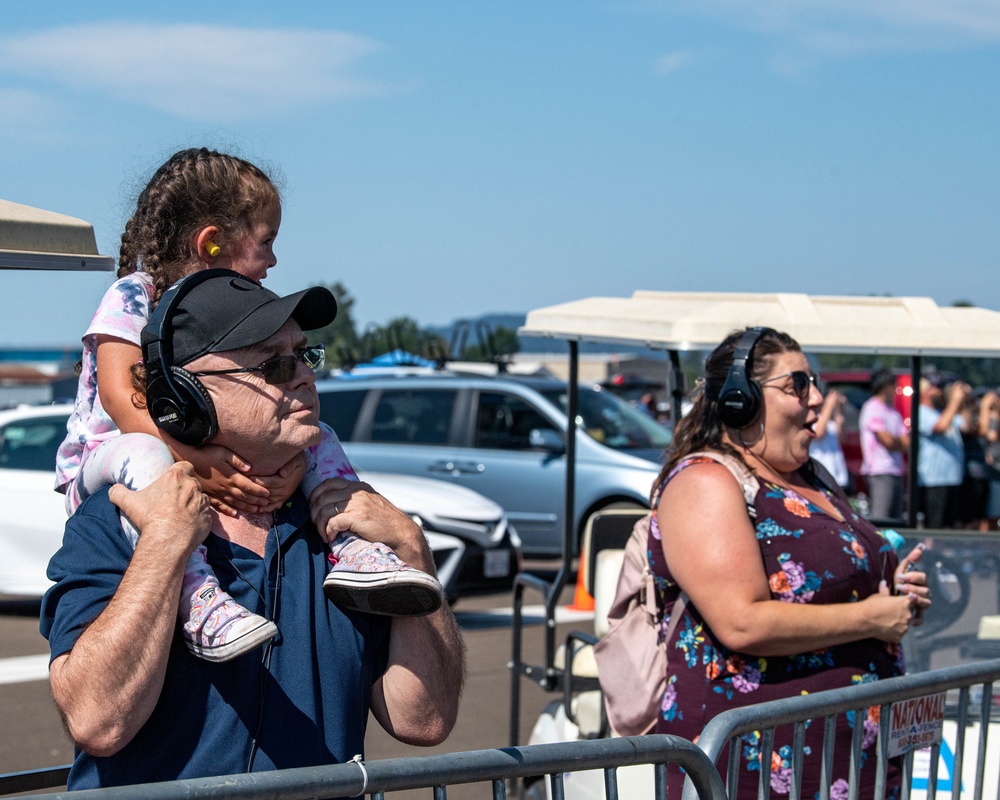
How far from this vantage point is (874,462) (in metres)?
10.6

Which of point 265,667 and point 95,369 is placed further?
point 95,369

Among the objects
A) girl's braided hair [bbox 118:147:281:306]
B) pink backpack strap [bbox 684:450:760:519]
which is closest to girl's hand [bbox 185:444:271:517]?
girl's braided hair [bbox 118:147:281:306]

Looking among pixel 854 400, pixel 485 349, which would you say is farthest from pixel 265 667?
pixel 854 400

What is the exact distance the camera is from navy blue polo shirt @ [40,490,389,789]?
5.97 feet

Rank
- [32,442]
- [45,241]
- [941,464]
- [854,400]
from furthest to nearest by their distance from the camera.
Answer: [854,400] → [941,464] → [32,442] → [45,241]

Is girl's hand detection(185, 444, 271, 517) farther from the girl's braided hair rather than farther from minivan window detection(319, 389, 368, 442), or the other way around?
minivan window detection(319, 389, 368, 442)

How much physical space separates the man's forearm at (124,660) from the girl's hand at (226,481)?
0.69 feet

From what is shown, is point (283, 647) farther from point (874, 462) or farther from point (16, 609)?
point (874, 462)

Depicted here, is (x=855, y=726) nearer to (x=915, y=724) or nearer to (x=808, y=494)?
(x=915, y=724)

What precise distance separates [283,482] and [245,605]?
0.22m

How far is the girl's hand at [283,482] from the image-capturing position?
2.00 m

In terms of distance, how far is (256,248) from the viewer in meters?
2.78

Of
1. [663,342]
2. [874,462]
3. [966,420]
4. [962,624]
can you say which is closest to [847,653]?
[962,624]

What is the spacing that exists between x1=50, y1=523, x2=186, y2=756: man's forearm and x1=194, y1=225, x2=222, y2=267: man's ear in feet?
3.55
